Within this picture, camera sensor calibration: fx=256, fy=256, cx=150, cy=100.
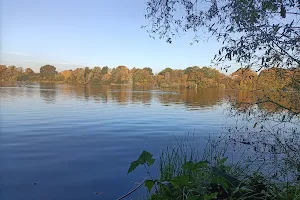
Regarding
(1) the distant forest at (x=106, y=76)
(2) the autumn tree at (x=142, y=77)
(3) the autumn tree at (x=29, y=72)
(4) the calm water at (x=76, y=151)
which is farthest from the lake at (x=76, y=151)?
(3) the autumn tree at (x=29, y=72)

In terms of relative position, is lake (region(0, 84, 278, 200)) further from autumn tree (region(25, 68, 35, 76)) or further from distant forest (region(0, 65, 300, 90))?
autumn tree (region(25, 68, 35, 76))

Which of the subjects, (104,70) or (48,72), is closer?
(104,70)

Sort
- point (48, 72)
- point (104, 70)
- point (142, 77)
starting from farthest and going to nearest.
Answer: point (48, 72) < point (104, 70) < point (142, 77)

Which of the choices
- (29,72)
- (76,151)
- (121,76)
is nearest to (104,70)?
(121,76)

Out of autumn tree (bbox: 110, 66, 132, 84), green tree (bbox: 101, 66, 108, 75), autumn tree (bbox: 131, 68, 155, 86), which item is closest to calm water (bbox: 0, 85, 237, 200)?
autumn tree (bbox: 131, 68, 155, 86)

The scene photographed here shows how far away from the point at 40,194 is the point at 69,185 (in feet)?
2.69

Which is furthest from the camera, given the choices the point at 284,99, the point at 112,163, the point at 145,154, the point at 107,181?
the point at 112,163

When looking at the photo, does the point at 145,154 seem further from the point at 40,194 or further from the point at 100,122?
the point at 100,122

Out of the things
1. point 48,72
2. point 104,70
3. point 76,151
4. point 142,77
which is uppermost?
point 104,70

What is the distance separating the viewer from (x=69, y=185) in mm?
7031

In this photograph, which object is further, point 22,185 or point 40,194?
point 22,185

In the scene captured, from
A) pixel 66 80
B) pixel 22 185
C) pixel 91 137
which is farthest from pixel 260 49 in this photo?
pixel 66 80

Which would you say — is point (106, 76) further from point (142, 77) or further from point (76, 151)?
point (76, 151)

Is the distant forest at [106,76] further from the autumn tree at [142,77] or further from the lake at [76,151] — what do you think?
the lake at [76,151]
